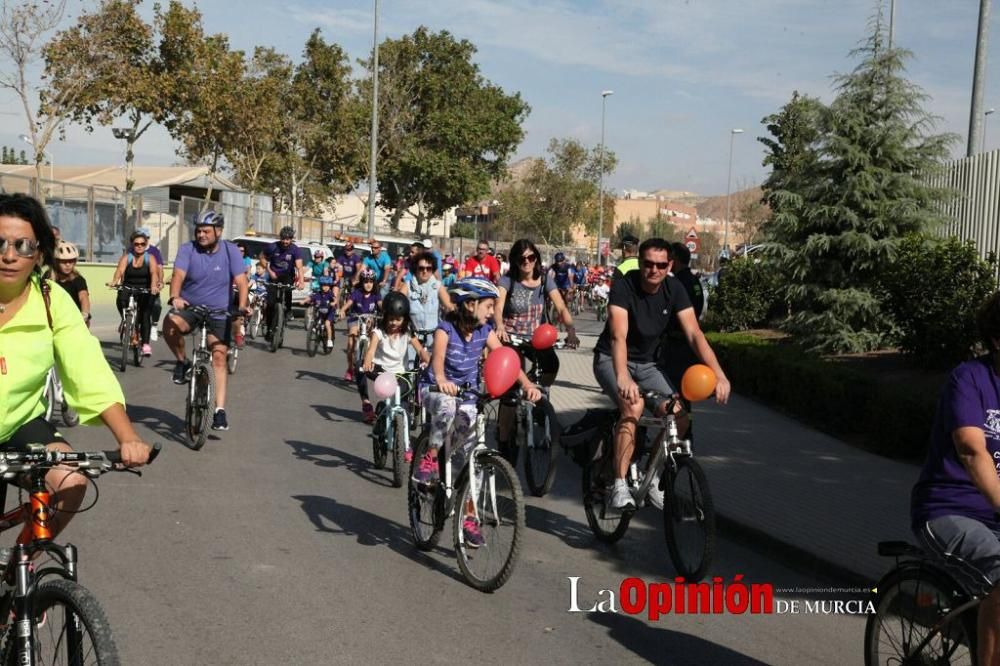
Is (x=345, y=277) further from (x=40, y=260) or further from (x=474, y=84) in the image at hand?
(x=474, y=84)

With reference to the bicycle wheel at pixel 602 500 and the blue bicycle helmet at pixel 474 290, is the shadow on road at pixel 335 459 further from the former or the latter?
the blue bicycle helmet at pixel 474 290

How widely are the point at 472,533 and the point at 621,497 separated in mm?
1132

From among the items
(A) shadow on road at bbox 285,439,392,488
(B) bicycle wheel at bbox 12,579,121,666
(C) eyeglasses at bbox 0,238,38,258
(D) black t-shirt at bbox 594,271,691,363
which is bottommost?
(A) shadow on road at bbox 285,439,392,488

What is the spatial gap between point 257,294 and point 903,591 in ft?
62.9

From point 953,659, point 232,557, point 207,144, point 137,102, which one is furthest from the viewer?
point 207,144

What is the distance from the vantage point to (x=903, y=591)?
440 centimetres

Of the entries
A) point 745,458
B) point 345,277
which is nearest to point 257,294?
point 345,277

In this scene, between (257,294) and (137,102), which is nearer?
(257,294)

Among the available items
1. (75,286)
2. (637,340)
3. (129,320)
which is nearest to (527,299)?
(637,340)

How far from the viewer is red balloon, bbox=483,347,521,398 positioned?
6605mm

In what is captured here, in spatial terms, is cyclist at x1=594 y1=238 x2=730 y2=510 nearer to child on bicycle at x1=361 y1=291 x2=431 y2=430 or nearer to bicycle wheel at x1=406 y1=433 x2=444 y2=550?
bicycle wheel at x1=406 y1=433 x2=444 y2=550

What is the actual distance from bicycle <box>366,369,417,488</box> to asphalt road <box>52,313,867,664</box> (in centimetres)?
16

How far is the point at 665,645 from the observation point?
18.7 ft

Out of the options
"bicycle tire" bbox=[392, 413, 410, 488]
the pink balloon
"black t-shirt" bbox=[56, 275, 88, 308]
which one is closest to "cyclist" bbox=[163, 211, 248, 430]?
"black t-shirt" bbox=[56, 275, 88, 308]
